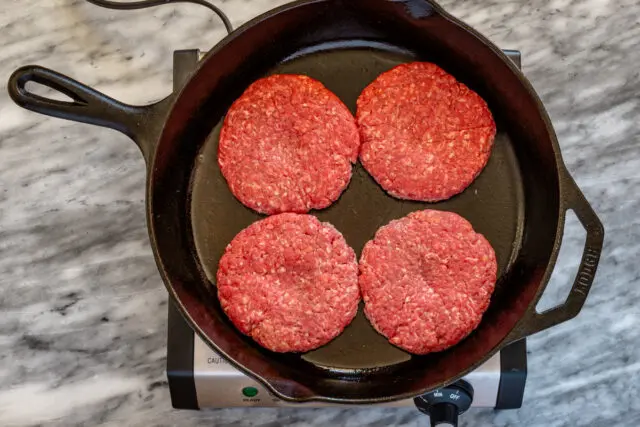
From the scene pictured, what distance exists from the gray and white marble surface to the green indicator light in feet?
0.44

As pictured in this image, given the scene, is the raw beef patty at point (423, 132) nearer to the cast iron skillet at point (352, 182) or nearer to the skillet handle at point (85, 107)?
the cast iron skillet at point (352, 182)

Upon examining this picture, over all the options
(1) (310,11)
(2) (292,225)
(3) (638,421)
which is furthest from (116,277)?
(3) (638,421)

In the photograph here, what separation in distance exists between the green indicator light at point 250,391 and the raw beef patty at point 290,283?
95mm

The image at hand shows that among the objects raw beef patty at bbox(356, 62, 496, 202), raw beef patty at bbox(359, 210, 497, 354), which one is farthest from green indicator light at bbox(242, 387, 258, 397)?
raw beef patty at bbox(356, 62, 496, 202)

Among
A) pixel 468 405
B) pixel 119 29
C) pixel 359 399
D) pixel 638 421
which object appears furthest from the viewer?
pixel 119 29

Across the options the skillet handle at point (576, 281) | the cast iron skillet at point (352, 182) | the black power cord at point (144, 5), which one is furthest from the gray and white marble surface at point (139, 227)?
the skillet handle at point (576, 281)

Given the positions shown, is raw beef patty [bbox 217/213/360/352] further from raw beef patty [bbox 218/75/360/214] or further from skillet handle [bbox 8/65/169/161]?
skillet handle [bbox 8/65/169/161]

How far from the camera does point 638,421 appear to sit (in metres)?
1.55

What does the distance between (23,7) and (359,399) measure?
1.18 metres

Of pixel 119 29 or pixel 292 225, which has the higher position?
pixel 119 29

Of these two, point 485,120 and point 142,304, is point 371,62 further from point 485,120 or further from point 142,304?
point 142,304

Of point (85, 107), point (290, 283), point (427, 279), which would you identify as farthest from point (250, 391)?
point (85, 107)

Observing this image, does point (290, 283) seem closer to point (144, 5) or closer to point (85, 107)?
point (85, 107)

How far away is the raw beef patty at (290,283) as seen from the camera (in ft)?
4.61
